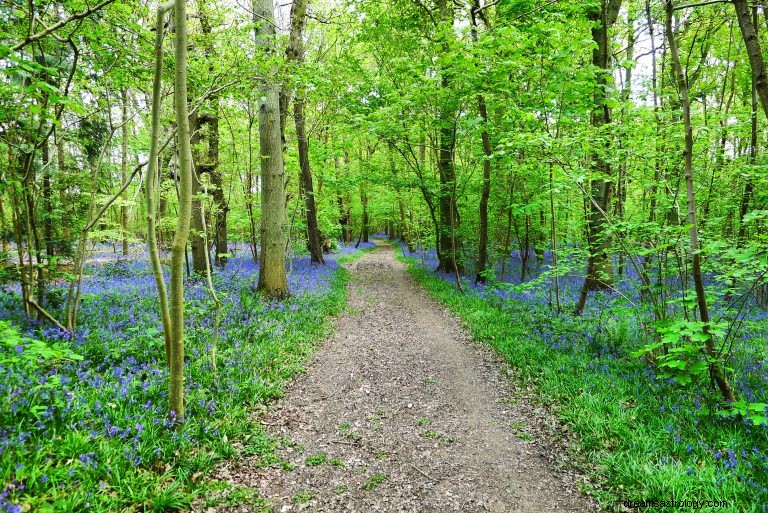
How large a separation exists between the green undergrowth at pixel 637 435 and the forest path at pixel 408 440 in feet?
1.22

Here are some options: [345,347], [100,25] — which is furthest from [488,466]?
[100,25]

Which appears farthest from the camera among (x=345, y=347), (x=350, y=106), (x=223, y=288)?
(x=350, y=106)

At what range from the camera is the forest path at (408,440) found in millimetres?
3555

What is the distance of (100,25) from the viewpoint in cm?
523

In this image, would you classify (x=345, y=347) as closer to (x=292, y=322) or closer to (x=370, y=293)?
(x=292, y=322)

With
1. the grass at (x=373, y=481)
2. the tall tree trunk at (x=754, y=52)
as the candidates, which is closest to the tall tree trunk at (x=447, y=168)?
the tall tree trunk at (x=754, y=52)

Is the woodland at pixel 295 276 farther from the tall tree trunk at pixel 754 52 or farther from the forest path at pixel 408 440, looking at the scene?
the forest path at pixel 408 440

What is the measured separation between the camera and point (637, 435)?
4.02 meters

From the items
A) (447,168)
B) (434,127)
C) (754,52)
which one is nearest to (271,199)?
(434,127)

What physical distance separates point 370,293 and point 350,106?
7.24m

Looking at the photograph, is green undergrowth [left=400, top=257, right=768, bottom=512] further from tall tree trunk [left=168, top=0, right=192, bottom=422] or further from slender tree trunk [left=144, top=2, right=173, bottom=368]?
slender tree trunk [left=144, top=2, right=173, bottom=368]

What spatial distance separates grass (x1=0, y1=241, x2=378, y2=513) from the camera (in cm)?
281

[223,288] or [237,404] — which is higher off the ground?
[223,288]

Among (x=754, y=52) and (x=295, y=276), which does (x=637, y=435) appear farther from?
(x=295, y=276)
